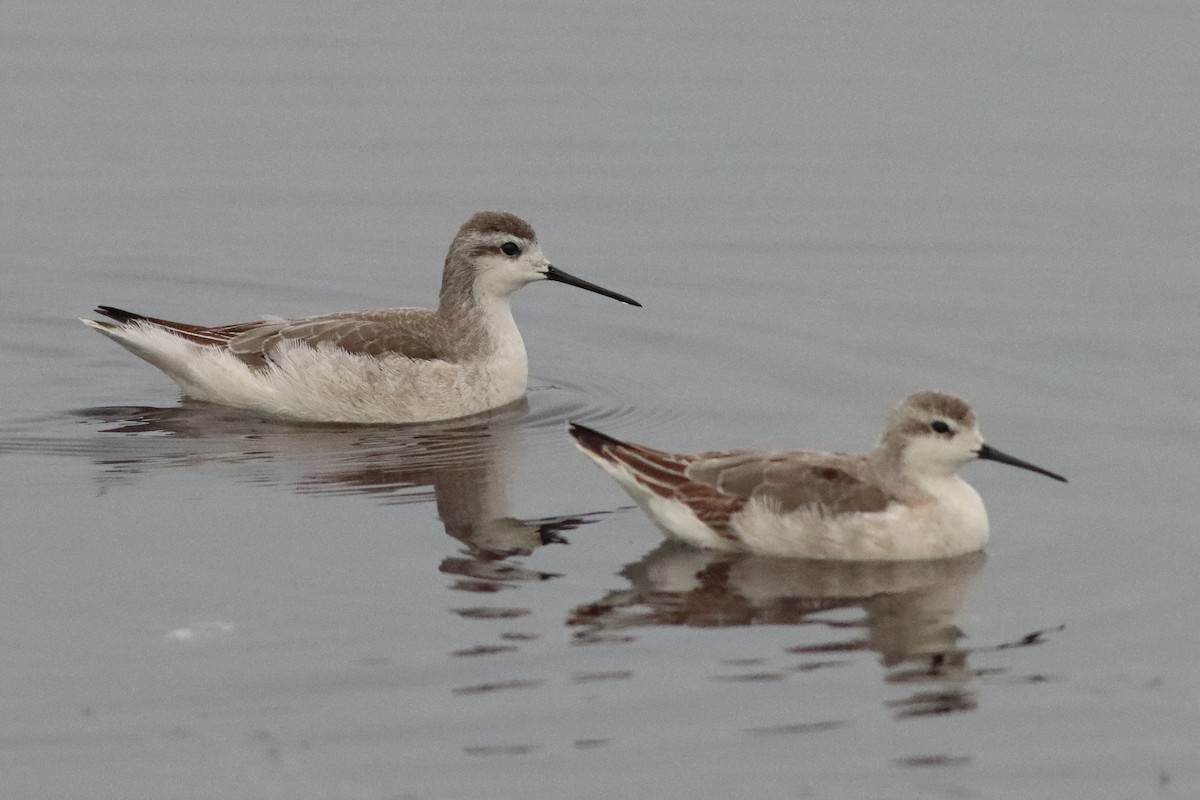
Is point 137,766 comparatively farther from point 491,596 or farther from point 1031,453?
point 1031,453

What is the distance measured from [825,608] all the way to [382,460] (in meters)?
4.56

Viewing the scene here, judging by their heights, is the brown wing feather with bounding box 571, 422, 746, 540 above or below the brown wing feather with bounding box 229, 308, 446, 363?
below

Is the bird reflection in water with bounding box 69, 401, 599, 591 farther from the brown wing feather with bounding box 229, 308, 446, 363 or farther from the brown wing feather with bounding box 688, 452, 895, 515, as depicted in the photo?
the brown wing feather with bounding box 688, 452, 895, 515

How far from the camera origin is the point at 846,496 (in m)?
13.8

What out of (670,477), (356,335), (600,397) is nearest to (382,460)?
(356,335)

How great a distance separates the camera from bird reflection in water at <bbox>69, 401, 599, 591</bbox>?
1425cm

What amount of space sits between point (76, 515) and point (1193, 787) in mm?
7347

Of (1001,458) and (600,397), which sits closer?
(1001,458)

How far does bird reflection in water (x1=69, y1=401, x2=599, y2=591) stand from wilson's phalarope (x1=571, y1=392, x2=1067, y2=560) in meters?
0.82

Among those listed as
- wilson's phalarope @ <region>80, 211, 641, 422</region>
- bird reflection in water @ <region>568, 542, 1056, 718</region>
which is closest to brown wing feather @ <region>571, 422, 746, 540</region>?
bird reflection in water @ <region>568, 542, 1056, 718</region>

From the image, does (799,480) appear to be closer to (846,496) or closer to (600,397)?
(846,496)

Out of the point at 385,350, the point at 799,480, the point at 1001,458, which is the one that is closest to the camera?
the point at 1001,458

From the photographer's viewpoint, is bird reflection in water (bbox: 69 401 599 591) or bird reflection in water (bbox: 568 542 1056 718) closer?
bird reflection in water (bbox: 568 542 1056 718)

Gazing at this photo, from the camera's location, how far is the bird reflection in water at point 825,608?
11875 millimetres
